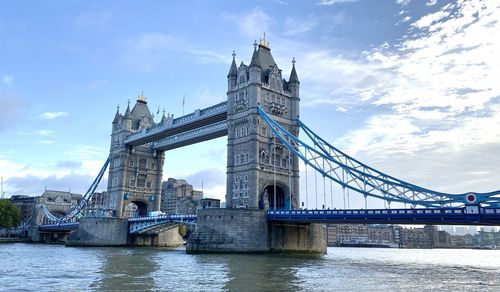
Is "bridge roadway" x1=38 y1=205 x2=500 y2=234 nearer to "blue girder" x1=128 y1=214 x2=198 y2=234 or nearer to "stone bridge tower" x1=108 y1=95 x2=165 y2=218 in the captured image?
"blue girder" x1=128 y1=214 x2=198 y2=234

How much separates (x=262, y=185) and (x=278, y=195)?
19.8ft

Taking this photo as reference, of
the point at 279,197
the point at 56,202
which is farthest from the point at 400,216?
the point at 56,202

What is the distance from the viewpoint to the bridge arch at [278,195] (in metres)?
62.7

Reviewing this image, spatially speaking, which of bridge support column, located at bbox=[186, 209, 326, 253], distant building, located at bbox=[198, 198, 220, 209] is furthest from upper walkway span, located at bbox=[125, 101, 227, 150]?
bridge support column, located at bbox=[186, 209, 326, 253]

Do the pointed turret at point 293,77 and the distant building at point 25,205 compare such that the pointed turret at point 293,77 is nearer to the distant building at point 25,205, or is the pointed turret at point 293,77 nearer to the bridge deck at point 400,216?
the bridge deck at point 400,216

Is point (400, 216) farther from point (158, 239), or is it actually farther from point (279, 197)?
point (158, 239)

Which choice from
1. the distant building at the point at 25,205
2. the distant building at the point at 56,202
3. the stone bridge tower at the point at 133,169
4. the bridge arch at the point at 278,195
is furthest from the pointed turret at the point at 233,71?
the distant building at the point at 25,205

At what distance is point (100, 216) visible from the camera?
83.0m

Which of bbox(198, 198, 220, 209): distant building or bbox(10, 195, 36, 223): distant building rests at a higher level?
bbox(10, 195, 36, 223): distant building

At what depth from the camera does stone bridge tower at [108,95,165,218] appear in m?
91.5

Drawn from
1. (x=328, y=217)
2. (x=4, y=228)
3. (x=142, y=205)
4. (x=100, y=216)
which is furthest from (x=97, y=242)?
(x=4, y=228)

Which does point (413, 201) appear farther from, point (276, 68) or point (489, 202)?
point (276, 68)

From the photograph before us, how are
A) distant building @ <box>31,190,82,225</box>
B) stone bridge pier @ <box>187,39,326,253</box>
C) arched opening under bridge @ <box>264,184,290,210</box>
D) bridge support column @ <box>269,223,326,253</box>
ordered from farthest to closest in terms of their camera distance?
distant building @ <box>31,190,82,225</box>, arched opening under bridge @ <box>264,184,290,210</box>, bridge support column @ <box>269,223,326,253</box>, stone bridge pier @ <box>187,39,326,253</box>

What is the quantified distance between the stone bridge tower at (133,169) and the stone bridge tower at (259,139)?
34.9 metres
